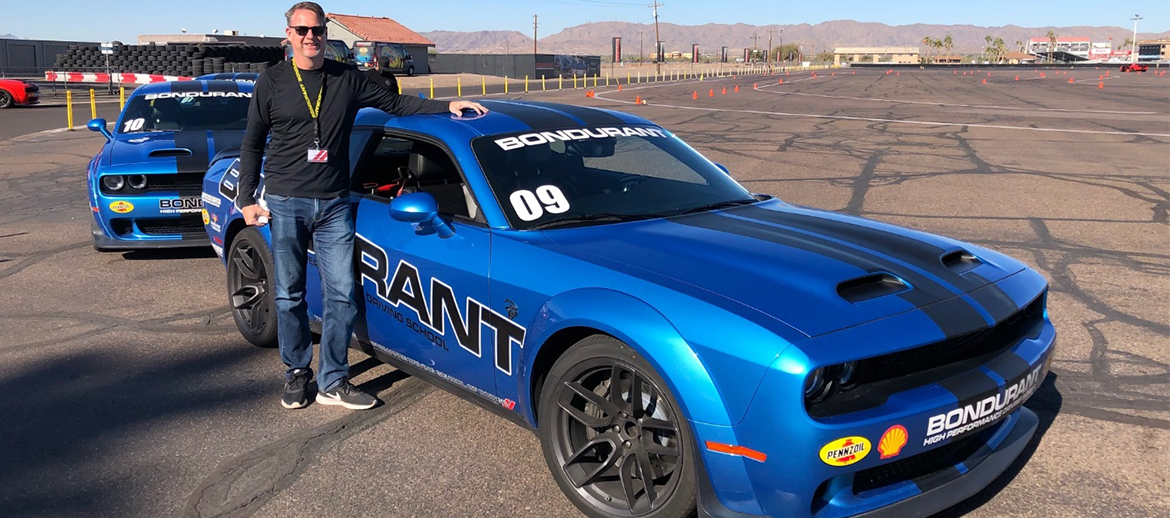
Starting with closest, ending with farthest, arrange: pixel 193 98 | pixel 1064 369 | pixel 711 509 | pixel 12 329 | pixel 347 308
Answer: pixel 711 509 < pixel 347 308 < pixel 1064 369 < pixel 12 329 < pixel 193 98

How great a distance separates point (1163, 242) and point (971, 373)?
628cm

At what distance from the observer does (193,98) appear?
8.84 metres

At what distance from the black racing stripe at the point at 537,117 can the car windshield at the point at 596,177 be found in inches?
2.7

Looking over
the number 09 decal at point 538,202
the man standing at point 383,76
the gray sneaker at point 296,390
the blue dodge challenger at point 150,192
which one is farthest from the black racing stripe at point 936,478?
the blue dodge challenger at point 150,192

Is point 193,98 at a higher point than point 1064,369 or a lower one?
higher

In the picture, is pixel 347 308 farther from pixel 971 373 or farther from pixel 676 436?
pixel 971 373

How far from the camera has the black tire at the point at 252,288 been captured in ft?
16.6

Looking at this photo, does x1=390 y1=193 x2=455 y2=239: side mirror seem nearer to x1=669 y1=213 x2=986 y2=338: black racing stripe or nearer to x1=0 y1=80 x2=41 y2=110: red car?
x1=669 y1=213 x2=986 y2=338: black racing stripe

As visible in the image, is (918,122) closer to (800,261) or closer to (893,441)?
(800,261)

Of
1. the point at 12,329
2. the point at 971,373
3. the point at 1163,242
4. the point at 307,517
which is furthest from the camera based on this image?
the point at 1163,242

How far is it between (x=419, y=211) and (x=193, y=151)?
15.5ft

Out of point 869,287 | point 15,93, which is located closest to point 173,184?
point 869,287

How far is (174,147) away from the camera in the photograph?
7645 millimetres

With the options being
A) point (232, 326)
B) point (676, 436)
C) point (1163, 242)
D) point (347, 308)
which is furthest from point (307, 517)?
point (1163, 242)
